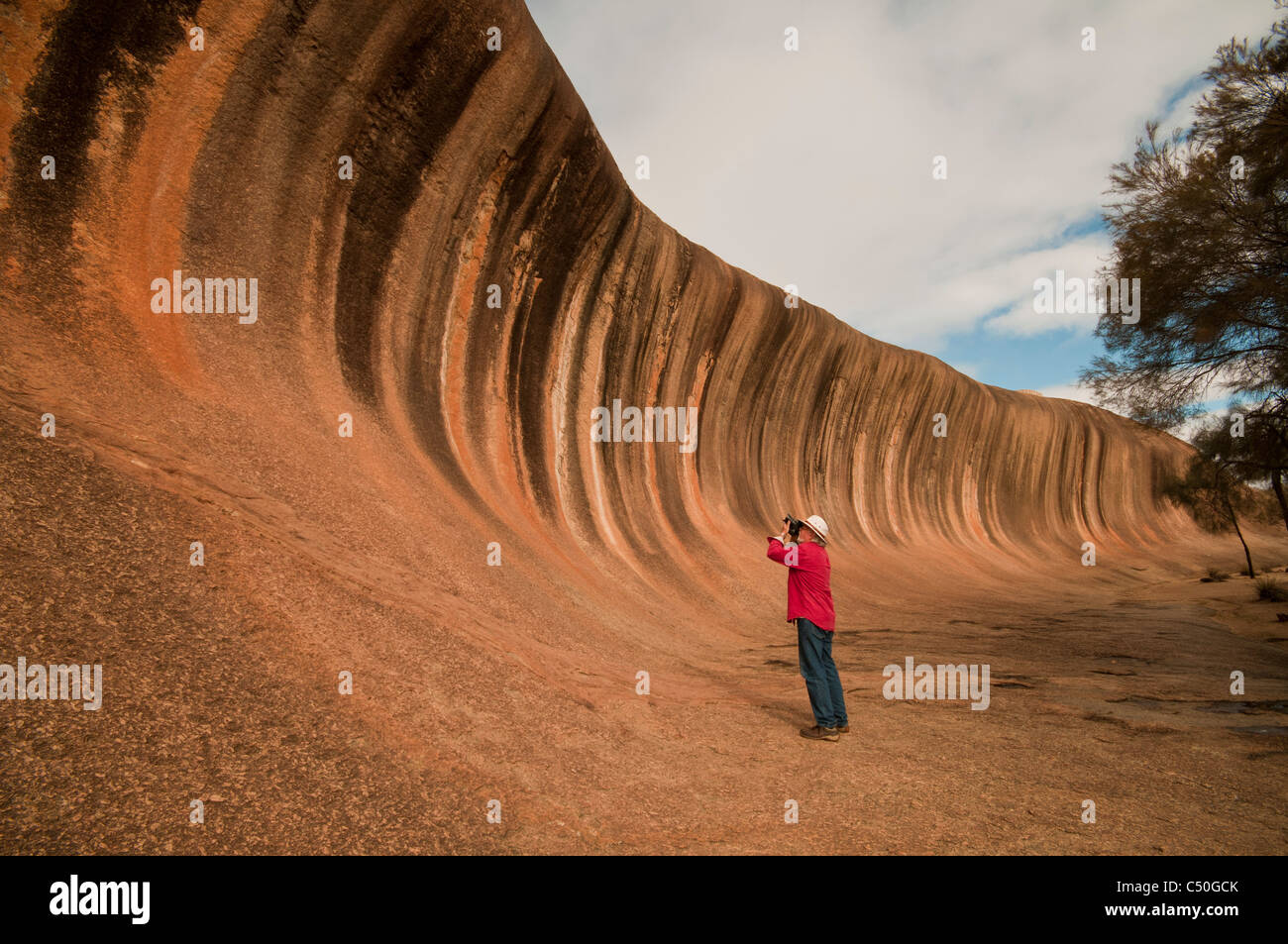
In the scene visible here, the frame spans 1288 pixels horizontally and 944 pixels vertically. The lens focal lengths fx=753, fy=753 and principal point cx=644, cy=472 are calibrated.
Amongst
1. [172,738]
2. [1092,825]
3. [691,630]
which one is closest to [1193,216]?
[691,630]

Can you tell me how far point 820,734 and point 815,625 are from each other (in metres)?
0.76

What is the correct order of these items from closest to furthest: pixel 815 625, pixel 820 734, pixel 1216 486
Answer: pixel 815 625
pixel 820 734
pixel 1216 486

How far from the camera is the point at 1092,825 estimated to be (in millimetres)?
3543

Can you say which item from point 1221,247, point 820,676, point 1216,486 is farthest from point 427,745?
point 1216,486

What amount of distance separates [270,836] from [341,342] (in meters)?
5.65

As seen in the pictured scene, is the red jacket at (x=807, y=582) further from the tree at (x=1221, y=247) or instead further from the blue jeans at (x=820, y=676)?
the tree at (x=1221, y=247)

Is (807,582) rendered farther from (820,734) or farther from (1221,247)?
(1221,247)

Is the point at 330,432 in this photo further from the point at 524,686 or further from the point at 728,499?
the point at 728,499

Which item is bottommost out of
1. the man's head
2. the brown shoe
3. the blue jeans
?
the brown shoe

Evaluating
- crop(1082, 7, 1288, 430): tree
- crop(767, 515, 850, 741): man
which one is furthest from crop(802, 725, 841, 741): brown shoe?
crop(1082, 7, 1288, 430): tree

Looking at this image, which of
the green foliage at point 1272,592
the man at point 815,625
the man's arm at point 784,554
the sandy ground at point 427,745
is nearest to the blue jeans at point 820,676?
the man at point 815,625

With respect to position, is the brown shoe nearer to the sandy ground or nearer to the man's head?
the sandy ground

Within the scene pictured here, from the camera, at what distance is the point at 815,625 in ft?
16.0

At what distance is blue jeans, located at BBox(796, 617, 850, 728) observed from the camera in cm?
488
